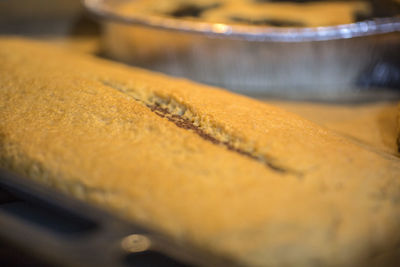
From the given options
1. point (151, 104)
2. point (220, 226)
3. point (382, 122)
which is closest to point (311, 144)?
point (220, 226)

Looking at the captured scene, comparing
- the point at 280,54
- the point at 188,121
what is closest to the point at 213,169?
the point at 188,121

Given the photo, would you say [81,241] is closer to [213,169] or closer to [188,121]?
[213,169]

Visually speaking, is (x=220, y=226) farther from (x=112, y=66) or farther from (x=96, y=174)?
(x=112, y=66)

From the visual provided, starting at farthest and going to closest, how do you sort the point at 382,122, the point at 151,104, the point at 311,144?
the point at 382,122, the point at 151,104, the point at 311,144

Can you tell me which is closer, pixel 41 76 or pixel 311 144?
pixel 311 144

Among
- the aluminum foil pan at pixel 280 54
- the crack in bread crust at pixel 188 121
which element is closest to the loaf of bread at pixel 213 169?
the crack in bread crust at pixel 188 121

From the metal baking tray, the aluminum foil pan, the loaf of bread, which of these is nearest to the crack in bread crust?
the loaf of bread

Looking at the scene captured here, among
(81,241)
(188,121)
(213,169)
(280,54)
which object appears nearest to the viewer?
(81,241)

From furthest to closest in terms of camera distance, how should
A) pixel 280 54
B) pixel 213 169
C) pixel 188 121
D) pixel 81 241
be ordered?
pixel 280 54, pixel 188 121, pixel 213 169, pixel 81 241
